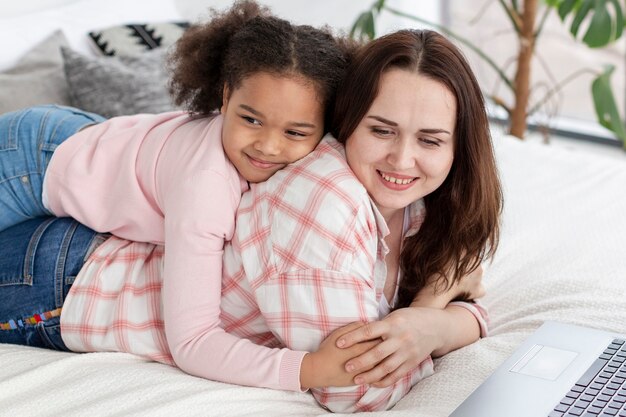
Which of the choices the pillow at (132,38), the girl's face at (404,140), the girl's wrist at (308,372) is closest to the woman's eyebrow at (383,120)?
the girl's face at (404,140)

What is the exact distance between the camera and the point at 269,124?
4.40 feet

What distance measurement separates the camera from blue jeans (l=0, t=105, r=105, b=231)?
5.14 feet

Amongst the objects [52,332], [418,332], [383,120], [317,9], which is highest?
[383,120]

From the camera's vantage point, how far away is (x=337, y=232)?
125 cm

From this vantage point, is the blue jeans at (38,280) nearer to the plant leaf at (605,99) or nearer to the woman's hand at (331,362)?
the woman's hand at (331,362)

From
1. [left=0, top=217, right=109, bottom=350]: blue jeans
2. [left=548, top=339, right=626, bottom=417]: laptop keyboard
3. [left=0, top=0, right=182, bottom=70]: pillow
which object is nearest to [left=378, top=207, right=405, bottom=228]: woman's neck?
[left=548, top=339, right=626, bottom=417]: laptop keyboard

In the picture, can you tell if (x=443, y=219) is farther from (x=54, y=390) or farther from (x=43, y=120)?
(x=43, y=120)

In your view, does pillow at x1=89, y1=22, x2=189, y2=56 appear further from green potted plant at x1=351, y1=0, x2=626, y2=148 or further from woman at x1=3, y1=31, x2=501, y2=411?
woman at x1=3, y1=31, x2=501, y2=411

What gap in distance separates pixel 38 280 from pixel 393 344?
62 centimetres

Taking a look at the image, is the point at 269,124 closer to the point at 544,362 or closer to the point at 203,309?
the point at 203,309

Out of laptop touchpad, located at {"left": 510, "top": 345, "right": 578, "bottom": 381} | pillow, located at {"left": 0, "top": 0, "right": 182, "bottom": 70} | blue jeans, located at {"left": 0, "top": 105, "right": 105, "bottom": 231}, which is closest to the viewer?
laptop touchpad, located at {"left": 510, "top": 345, "right": 578, "bottom": 381}

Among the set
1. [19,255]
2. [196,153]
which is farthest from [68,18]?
[196,153]

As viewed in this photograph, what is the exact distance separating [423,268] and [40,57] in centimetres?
139

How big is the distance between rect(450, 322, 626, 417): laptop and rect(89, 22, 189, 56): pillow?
5.13 feet
